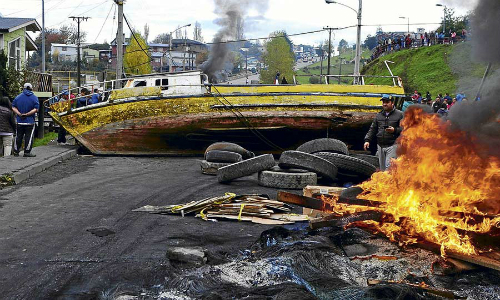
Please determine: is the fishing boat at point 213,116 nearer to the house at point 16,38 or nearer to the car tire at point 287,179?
the car tire at point 287,179

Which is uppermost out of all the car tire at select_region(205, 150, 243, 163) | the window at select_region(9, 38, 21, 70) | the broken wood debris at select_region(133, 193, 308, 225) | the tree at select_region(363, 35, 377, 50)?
the tree at select_region(363, 35, 377, 50)

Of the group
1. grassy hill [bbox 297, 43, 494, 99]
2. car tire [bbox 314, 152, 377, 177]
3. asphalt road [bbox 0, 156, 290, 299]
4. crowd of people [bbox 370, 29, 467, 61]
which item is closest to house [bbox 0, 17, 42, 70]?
asphalt road [bbox 0, 156, 290, 299]

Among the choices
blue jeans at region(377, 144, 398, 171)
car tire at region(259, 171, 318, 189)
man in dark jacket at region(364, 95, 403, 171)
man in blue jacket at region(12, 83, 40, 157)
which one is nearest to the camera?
blue jeans at region(377, 144, 398, 171)

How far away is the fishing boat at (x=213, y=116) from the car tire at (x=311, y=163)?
630cm

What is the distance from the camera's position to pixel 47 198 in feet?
34.5

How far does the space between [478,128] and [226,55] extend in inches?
971

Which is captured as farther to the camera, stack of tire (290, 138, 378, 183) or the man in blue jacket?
the man in blue jacket

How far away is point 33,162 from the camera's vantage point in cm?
1458

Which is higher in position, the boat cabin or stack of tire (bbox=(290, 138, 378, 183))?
the boat cabin

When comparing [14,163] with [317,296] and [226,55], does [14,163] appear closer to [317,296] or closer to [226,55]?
Answer: [317,296]

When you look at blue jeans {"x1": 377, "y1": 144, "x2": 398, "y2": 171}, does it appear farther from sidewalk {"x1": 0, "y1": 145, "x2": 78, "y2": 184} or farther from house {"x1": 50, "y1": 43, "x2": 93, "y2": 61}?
house {"x1": 50, "y1": 43, "x2": 93, "y2": 61}

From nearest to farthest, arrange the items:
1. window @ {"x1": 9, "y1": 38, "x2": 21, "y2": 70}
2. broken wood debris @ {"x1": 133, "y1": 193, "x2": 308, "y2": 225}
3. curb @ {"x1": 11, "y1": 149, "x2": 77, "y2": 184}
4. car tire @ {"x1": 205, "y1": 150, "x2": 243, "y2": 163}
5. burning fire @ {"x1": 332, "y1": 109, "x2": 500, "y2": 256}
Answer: burning fire @ {"x1": 332, "y1": 109, "x2": 500, "y2": 256} < broken wood debris @ {"x1": 133, "y1": 193, "x2": 308, "y2": 225} < curb @ {"x1": 11, "y1": 149, "x2": 77, "y2": 184} < car tire @ {"x1": 205, "y1": 150, "x2": 243, "y2": 163} < window @ {"x1": 9, "y1": 38, "x2": 21, "y2": 70}

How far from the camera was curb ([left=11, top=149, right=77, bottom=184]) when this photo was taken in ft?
41.0

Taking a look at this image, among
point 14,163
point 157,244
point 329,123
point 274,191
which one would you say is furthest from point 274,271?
point 329,123
